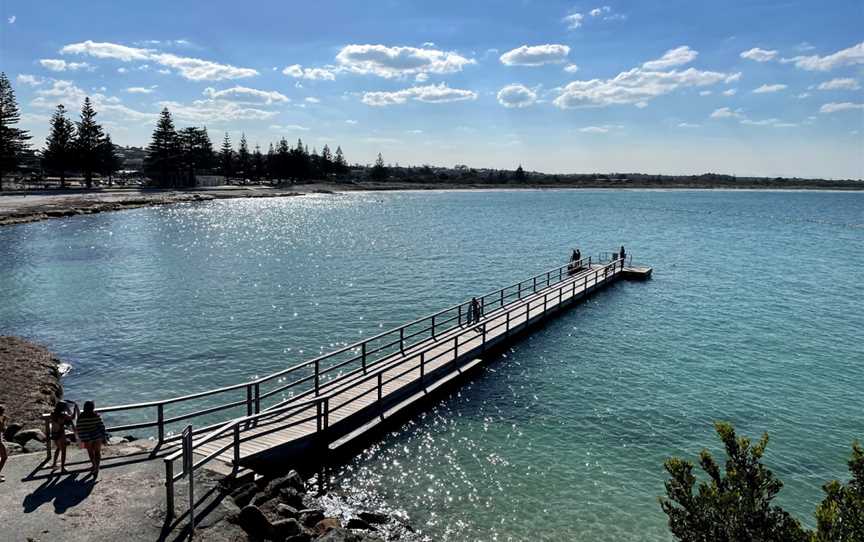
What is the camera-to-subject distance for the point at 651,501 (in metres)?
14.1

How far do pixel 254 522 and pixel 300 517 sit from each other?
1.58 m

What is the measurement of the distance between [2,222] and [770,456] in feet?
286

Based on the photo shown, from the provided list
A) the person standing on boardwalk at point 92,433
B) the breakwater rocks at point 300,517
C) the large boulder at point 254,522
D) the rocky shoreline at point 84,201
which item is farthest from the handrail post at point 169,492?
the rocky shoreline at point 84,201

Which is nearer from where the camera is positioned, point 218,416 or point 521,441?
point 521,441

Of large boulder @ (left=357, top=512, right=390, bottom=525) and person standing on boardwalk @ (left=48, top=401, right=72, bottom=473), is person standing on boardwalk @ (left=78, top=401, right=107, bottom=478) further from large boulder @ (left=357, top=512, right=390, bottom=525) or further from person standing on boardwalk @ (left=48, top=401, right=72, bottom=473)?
large boulder @ (left=357, top=512, right=390, bottom=525)

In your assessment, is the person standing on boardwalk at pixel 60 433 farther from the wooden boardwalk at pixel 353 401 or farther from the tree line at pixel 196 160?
the tree line at pixel 196 160

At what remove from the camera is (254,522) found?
34.1 feet

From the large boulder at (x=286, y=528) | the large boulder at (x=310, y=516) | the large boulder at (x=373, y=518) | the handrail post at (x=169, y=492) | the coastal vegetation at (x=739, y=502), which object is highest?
the coastal vegetation at (x=739, y=502)

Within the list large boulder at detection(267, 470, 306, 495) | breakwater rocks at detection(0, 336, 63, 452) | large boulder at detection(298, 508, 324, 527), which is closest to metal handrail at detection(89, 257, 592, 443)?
breakwater rocks at detection(0, 336, 63, 452)

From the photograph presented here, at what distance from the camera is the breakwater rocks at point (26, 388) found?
1405 cm

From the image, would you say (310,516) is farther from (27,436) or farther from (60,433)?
(27,436)

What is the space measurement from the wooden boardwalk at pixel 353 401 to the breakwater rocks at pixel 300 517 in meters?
0.97

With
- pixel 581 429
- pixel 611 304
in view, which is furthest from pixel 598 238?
pixel 581 429

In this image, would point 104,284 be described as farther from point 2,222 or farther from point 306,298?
point 2,222
